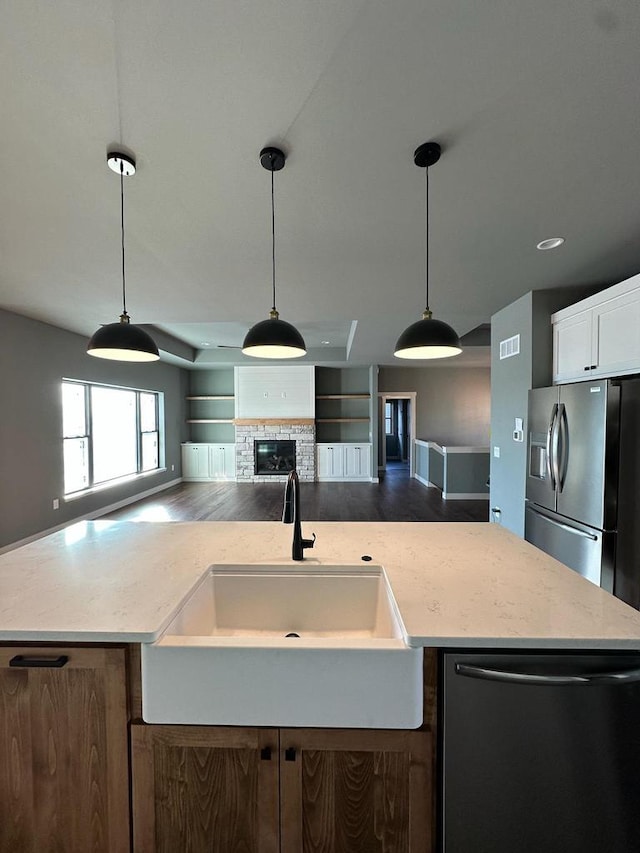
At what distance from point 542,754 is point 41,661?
4.21 ft

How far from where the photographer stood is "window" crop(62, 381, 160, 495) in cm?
529

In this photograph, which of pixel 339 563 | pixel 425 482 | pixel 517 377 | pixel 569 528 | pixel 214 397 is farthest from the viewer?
pixel 214 397

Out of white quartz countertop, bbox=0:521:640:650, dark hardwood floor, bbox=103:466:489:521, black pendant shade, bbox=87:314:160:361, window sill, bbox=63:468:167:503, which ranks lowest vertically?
dark hardwood floor, bbox=103:466:489:521

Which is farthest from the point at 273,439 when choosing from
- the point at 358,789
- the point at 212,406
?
the point at 358,789

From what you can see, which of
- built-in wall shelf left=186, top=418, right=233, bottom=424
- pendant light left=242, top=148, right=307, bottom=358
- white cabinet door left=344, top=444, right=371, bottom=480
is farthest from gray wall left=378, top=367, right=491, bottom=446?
pendant light left=242, top=148, right=307, bottom=358

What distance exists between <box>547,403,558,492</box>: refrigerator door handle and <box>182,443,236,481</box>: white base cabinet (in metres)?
6.83

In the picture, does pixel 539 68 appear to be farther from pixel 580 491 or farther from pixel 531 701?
pixel 580 491

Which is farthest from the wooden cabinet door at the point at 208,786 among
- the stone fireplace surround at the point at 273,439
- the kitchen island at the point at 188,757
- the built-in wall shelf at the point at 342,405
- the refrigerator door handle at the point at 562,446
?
the built-in wall shelf at the point at 342,405

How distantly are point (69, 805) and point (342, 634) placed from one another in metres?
0.88

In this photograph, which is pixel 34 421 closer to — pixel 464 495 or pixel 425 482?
pixel 464 495

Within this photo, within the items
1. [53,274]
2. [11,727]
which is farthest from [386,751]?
[53,274]

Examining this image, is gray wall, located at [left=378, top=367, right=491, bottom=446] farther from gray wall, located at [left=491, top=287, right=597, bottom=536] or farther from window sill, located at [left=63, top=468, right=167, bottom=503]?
window sill, located at [left=63, top=468, right=167, bottom=503]

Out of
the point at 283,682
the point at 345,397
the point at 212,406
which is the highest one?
the point at 345,397

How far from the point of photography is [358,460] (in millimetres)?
8312
